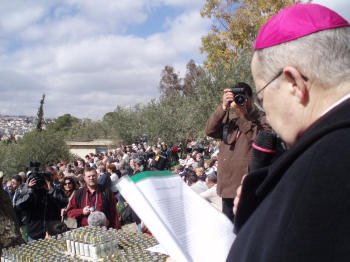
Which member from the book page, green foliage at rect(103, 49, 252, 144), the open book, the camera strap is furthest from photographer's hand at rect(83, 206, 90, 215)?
green foliage at rect(103, 49, 252, 144)

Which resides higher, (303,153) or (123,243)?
(303,153)

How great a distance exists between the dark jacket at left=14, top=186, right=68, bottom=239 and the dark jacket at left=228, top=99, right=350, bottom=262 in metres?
5.71

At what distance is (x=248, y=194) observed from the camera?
3.78ft

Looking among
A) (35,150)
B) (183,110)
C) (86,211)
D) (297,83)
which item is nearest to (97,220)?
(86,211)

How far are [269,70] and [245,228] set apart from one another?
44 cm

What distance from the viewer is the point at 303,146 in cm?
95

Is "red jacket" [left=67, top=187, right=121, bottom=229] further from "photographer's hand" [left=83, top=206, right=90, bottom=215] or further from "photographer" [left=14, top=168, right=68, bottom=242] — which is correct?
"photographer" [left=14, top=168, right=68, bottom=242]

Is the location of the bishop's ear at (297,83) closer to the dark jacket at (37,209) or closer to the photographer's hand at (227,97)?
the photographer's hand at (227,97)

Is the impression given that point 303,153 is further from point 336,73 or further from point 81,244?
point 81,244

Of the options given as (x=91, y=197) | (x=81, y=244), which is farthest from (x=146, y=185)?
(x=91, y=197)

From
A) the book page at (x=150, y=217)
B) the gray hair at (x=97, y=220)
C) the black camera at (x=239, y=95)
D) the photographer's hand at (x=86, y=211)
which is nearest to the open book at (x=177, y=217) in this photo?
the book page at (x=150, y=217)

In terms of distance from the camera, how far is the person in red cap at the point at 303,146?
0.86 m

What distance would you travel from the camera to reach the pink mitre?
43.1 inches

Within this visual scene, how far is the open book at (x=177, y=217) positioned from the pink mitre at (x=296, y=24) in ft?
2.09
